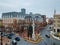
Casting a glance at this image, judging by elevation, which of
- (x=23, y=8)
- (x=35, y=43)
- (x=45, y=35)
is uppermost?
(x=23, y=8)

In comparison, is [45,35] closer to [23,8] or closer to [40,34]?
[40,34]

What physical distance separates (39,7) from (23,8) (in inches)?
12.6

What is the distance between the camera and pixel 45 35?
2461 millimetres

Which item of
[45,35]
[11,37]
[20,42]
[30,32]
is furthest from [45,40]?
[11,37]

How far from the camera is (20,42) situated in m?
2.38

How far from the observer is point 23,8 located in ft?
8.09

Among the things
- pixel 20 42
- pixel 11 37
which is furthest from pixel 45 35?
pixel 11 37

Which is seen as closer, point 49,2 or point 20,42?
point 20,42

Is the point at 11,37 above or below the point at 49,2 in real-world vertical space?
below

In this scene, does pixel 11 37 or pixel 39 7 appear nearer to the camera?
pixel 11 37

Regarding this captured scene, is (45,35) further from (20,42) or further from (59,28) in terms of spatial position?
(20,42)

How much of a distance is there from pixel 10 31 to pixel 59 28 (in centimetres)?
91

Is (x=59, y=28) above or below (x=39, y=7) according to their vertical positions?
below

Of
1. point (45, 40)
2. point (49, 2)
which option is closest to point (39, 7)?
point (49, 2)
